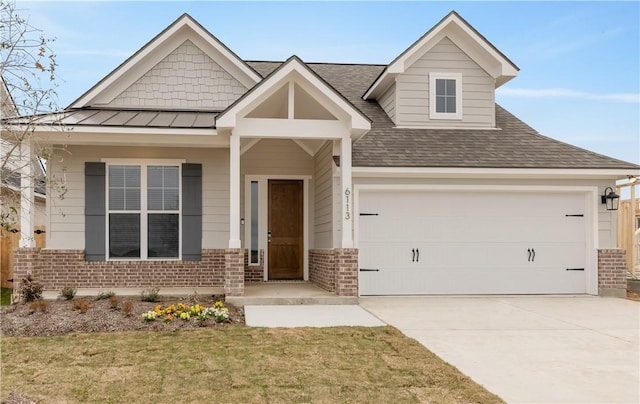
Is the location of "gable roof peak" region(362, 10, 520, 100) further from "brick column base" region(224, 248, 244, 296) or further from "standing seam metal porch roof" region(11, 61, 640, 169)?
"brick column base" region(224, 248, 244, 296)

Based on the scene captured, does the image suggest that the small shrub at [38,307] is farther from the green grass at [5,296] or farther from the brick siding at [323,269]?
the brick siding at [323,269]

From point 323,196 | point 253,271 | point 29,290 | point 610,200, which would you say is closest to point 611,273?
point 610,200

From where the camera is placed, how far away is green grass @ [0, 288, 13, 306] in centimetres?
1265

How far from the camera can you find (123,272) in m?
12.2

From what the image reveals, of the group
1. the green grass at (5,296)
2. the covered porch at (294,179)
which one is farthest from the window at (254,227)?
the green grass at (5,296)

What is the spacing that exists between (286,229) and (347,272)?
11.7ft

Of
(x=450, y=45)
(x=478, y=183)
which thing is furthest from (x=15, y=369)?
(x=450, y=45)

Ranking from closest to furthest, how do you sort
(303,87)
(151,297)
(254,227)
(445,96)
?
(151,297), (303,87), (254,227), (445,96)

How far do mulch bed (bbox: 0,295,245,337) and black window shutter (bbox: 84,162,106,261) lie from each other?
2.17m

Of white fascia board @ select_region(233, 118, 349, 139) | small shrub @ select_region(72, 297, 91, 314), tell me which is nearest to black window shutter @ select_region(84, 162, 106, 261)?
small shrub @ select_region(72, 297, 91, 314)

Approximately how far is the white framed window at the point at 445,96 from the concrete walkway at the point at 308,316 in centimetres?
564

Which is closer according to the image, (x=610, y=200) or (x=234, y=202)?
(x=234, y=202)

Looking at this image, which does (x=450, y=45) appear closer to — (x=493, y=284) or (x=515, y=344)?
(x=493, y=284)

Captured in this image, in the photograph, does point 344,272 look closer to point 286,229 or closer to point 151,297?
point 151,297
